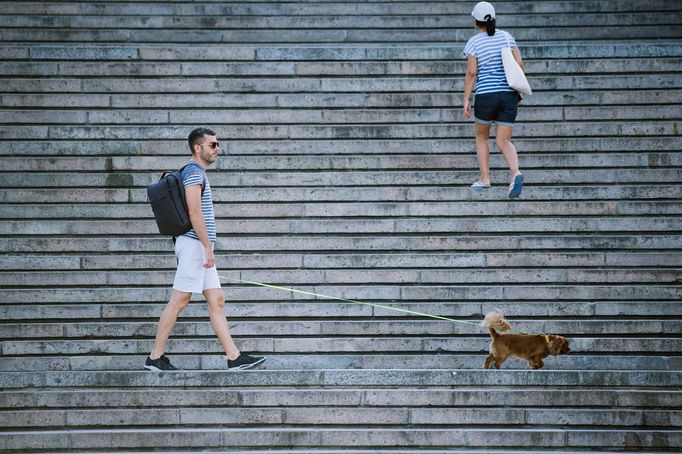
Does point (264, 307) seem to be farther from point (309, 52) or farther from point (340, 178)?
point (309, 52)

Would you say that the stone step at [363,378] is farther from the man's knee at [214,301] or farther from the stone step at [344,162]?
the stone step at [344,162]

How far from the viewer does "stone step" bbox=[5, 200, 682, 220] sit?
9.84 metres

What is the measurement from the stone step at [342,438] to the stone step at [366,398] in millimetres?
267

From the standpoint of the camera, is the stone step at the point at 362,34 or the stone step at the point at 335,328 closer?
the stone step at the point at 335,328

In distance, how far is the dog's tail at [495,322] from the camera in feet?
27.6

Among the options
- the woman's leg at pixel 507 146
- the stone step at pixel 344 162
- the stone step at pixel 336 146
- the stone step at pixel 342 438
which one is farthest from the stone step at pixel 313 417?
the stone step at pixel 336 146

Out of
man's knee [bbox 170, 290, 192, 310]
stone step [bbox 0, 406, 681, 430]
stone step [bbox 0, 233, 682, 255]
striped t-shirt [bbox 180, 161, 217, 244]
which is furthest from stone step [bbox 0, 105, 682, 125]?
stone step [bbox 0, 406, 681, 430]

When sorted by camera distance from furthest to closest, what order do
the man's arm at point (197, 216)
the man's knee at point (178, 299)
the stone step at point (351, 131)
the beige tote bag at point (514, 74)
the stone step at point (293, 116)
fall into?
the stone step at point (293, 116)
the stone step at point (351, 131)
the beige tote bag at point (514, 74)
the man's knee at point (178, 299)
the man's arm at point (197, 216)

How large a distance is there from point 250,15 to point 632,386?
6.69 meters

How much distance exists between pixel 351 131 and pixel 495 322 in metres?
2.95

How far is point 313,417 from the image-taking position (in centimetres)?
804

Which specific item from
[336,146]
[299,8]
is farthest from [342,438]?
[299,8]

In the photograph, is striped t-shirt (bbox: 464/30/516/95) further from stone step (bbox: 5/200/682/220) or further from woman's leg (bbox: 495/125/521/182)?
stone step (bbox: 5/200/682/220)

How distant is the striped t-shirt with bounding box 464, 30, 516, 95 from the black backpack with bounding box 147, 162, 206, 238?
3.21 m
